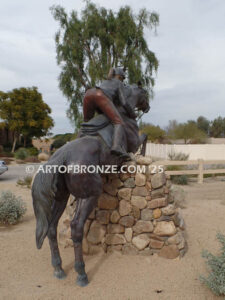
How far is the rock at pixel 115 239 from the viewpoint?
12.3 ft

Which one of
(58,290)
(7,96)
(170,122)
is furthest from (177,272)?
(170,122)

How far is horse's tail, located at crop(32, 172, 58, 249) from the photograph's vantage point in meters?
2.69

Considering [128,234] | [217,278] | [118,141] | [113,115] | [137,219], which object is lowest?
[217,278]

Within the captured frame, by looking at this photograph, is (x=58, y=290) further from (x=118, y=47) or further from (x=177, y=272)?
(x=118, y=47)

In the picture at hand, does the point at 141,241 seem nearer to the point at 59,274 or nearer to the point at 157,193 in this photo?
the point at 157,193

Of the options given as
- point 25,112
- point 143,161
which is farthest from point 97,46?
point 143,161

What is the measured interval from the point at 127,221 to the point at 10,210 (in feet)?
9.54

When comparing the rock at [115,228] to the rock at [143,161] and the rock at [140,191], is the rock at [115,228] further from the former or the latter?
the rock at [143,161]

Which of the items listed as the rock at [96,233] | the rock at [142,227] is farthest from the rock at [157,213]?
the rock at [96,233]

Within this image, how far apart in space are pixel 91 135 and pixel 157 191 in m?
1.28

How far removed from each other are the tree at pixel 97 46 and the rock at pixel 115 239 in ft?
48.6

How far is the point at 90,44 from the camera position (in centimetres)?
1828

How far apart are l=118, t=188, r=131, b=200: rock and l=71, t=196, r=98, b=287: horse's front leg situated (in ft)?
2.86

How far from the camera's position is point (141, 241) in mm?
3641
